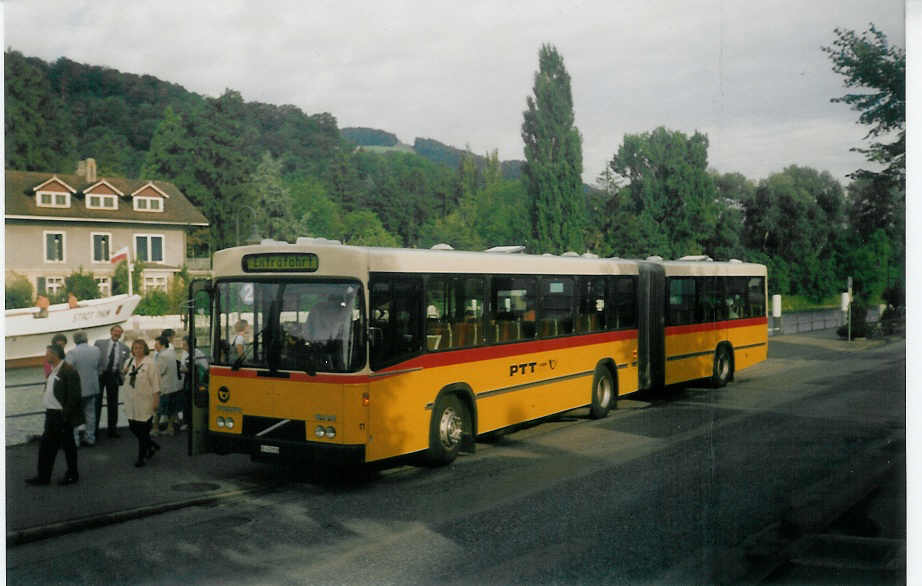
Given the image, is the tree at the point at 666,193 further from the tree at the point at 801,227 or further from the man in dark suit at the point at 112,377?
the man in dark suit at the point at 112,377

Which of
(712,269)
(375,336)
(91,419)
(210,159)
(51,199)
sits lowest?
(91,419)

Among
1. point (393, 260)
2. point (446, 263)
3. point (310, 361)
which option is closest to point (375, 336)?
point (310, 361)

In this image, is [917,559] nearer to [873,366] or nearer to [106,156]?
[873,366]

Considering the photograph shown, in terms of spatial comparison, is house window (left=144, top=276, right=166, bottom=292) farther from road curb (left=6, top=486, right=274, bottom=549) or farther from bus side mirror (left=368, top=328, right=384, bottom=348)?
bus side mirror (left=368, top=328, right=384, bottom=348)

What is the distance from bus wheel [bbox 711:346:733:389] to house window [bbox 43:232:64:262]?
8.70 meters

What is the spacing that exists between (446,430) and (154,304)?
3.86 meters

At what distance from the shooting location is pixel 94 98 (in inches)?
391

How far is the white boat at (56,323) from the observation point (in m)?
8.20

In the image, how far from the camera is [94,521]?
7.71 meters

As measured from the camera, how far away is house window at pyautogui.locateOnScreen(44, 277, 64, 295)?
8523mm

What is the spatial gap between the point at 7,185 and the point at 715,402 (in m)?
9.70

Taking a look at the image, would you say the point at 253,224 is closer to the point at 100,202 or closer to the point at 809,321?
the point at 100,202

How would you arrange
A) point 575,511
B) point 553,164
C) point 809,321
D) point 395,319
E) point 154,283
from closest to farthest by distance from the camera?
1. point 575,511
2. point 395,319
3. point 154,283
4. point 809,321
5. point 553,164

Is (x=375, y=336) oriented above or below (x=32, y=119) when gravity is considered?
below
